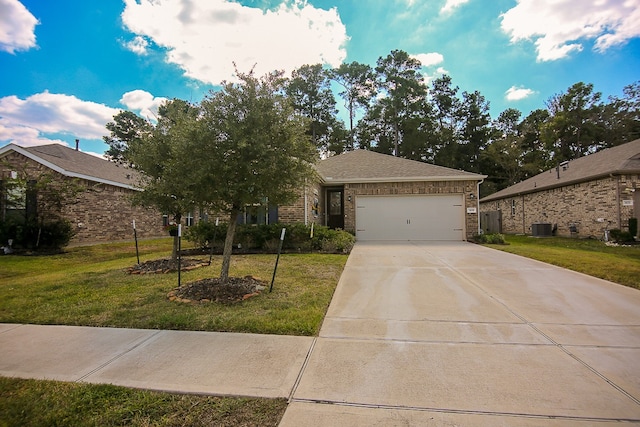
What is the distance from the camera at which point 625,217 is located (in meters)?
12.6

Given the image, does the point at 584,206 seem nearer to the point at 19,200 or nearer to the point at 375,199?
the point at 375,199

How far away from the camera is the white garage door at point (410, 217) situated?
13945 millimetres

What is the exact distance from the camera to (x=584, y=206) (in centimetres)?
1460

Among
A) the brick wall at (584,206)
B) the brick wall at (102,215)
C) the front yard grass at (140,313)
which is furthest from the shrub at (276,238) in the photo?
the brick wall at (584,206)

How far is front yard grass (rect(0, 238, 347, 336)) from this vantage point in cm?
399

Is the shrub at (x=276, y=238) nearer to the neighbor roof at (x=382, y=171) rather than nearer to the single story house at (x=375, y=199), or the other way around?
the single story house at (x=375, y=199)

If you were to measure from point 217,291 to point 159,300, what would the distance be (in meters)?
0.94

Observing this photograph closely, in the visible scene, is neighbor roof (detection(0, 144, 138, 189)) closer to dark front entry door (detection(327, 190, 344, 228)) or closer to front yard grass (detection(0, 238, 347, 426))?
front yard grass (detection(0, 238, 347, 426))

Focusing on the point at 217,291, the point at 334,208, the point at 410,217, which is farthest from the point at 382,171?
the point at 217,291

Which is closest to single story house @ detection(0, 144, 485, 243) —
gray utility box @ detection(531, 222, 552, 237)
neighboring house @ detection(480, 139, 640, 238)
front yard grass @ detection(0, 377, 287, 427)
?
neighboring house @ detection(480, 139, 640, 238)

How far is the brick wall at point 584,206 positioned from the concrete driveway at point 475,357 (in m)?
10.1

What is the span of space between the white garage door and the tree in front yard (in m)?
9.46

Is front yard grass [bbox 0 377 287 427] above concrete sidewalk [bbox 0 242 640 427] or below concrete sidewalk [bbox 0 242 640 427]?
below

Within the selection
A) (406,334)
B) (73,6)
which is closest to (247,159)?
(406,334)
